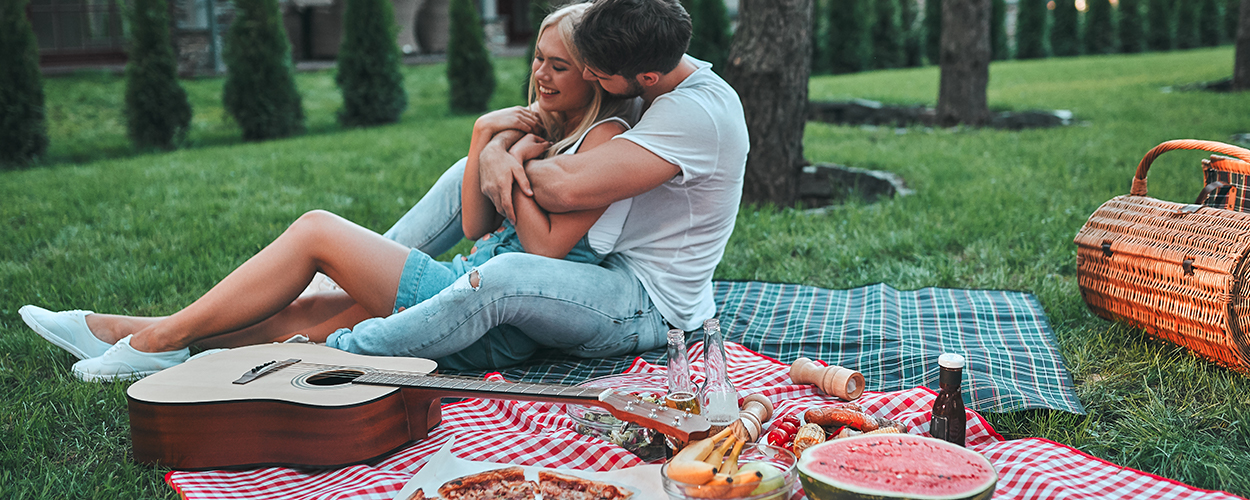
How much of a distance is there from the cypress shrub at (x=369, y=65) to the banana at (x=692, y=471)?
31.2 feet

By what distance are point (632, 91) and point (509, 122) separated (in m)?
0.44

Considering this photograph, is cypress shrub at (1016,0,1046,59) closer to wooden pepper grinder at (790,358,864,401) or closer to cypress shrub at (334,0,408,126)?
cypress shrub at (334,0,408,126)

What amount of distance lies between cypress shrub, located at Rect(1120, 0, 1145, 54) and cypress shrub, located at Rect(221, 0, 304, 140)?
17.4 m

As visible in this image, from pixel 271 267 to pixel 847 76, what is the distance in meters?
13.8

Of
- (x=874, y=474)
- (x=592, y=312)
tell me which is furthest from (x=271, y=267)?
(x=874, y=474)

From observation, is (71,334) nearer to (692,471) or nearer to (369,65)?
(692,471)

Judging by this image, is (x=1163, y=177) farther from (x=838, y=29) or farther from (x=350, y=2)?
(x=838, y=29)

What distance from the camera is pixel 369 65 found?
1033 cm

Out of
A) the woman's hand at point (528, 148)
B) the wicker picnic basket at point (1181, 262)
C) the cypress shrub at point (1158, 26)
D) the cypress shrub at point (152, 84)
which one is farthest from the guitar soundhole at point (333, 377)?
the cypress shrub at point (1158, 26)

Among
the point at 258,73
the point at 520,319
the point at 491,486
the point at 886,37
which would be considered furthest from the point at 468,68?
the point at 491,486

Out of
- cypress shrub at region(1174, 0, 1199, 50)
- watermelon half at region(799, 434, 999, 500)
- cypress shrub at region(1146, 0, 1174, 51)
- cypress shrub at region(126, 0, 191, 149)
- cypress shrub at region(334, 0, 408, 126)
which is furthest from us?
cypress shrub at region(1174, 0, 1199, 50)

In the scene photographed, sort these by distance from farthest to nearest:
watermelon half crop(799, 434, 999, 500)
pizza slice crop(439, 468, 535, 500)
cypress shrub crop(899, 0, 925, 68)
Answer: cypress shrub crop(899, 0, 925, 68)
pizza slice crop(439, 468, 535, 500)
watermelon half crop(799, 434, 999, 500)

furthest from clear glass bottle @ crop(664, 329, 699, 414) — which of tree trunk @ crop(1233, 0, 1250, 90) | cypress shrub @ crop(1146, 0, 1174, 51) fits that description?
cypress shrub @ crop(1146, 0, 1174, 51)

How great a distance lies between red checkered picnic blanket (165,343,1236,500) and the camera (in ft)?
6.06
